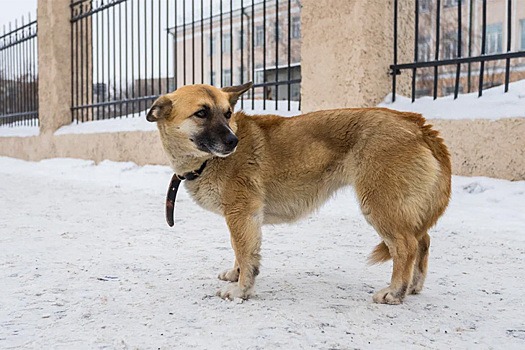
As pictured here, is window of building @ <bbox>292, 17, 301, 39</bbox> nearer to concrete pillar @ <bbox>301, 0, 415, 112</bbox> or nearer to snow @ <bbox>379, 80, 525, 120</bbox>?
concrete pillar @ <bbox>301, 0, 415, 112</bbox>

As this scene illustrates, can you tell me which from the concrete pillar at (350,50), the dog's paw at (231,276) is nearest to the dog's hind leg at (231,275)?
the dog's paw at (231,276)

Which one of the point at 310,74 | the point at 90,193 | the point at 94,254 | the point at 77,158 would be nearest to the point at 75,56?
the point at 77,158

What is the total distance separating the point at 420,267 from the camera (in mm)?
2615

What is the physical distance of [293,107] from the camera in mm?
7332

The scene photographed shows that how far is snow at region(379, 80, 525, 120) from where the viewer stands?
4624 mm

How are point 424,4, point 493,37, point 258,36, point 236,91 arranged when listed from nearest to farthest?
point 236,91 < point 424,4 < point 493,37 < point 258,36

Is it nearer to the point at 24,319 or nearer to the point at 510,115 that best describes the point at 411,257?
the point at 24,319

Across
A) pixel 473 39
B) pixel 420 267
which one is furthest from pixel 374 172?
pixel 473 39

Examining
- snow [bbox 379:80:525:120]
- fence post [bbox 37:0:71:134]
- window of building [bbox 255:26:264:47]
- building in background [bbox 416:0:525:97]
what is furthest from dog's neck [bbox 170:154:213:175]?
window of building [bbox 255:26:264:47]

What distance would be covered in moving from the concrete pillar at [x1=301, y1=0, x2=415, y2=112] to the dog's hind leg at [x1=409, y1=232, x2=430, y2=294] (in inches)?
121

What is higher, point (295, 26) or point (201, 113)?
point (295, 26)

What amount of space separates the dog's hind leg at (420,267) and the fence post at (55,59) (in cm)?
1041

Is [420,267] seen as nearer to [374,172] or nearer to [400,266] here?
[400,266]

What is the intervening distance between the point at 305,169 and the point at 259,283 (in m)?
0.67
